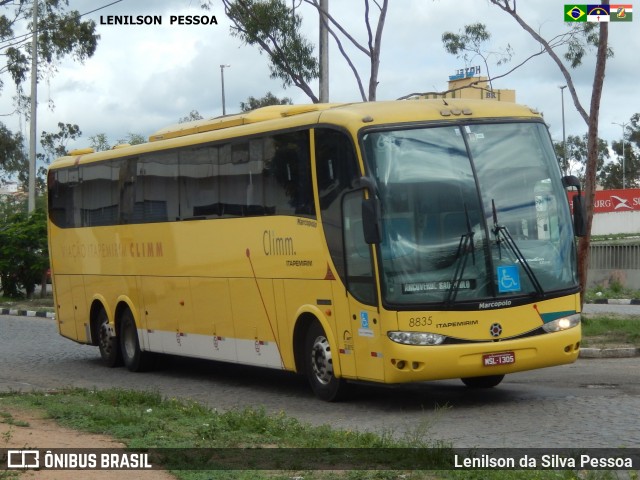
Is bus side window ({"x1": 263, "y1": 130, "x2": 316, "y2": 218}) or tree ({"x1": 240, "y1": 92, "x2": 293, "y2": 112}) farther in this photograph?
tree ({"x1": 240, "y1": 92, "x2": 293, "y2": 112})

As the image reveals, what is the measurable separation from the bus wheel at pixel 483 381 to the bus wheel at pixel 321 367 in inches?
71.6

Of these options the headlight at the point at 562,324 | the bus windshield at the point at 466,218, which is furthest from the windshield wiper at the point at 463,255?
the headlight at the point at 562,324

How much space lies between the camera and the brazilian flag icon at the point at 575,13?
76.6ft

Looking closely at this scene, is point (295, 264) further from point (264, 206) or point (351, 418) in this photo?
point (351, 418)

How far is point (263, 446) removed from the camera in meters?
9.45

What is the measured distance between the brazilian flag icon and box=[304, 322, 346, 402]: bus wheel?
11933 millimetres

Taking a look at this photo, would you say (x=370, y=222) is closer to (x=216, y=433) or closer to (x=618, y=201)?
(x=216, y=433)

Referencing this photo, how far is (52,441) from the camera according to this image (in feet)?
31.0

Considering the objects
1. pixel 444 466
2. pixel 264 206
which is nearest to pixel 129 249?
pixel 264 206

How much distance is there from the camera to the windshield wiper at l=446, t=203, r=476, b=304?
12422mm

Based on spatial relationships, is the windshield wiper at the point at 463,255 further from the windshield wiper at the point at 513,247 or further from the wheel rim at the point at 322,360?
A: the wheel rim at the point at 322,360

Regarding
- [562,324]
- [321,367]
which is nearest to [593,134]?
[562,324]

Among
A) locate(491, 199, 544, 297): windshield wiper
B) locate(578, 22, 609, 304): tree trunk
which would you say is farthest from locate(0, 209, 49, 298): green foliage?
locate(491, 199, 544, 297): windshield wiper

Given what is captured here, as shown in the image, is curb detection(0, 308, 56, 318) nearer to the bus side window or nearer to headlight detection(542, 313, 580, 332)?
the bus side window
